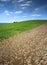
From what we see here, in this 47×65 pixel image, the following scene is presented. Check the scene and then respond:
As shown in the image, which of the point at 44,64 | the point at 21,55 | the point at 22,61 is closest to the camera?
the point at 44,64

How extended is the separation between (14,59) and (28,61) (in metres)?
1.48

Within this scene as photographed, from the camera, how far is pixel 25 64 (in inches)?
440

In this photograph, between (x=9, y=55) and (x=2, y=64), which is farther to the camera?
(x=9, y=55)

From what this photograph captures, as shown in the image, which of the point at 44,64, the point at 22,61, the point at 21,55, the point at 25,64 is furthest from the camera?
the point at 21,55

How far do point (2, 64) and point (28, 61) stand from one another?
2046mm

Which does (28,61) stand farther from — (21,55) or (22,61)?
(21,55)

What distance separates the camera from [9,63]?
1158 cm

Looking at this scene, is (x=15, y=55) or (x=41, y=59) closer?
(x=41, y=59)

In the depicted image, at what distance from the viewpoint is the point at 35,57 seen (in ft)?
40.1

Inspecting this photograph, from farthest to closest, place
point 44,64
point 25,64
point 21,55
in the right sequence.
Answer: point 21,55 → point 25,64 → point 44,64

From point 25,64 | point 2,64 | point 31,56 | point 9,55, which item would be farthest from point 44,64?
point 9,55

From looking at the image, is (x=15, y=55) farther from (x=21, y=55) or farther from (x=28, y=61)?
(x=28, y=61)

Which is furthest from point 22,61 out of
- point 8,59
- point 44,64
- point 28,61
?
point 44,64

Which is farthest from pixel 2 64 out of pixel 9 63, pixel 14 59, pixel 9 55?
pixel 9 55
